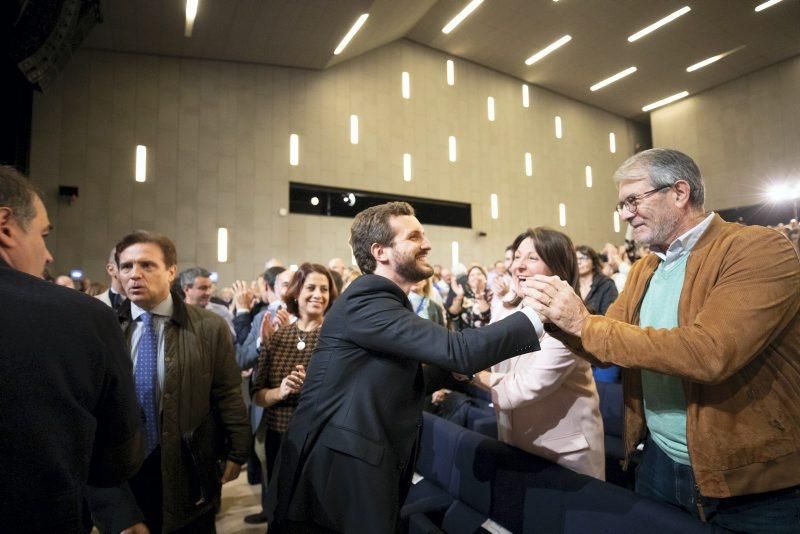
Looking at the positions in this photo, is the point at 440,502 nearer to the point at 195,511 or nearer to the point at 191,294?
the point at 195,511

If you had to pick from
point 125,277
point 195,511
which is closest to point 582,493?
point 195,511

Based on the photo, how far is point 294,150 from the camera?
33.9 ft

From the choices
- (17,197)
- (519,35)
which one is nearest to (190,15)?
(519,35)

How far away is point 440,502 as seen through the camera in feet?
7.32

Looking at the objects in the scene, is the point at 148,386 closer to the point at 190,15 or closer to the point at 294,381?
the point at 294,381

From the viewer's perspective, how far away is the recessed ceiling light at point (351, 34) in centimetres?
878

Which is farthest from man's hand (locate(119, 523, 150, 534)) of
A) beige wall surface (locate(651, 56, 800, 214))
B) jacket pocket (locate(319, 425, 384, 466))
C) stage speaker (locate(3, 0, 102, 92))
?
beige wall surface (locate(651, 56, 800, 214))

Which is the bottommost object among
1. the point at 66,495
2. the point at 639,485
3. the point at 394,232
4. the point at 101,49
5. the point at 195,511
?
the point at 195,511

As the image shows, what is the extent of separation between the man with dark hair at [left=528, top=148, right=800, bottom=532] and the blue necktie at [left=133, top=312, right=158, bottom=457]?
147cm

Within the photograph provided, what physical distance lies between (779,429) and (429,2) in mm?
10848

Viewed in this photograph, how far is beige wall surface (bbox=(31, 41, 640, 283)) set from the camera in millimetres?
8602

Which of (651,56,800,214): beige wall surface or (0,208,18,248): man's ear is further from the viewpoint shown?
(651,56,800,214): beige wall surface

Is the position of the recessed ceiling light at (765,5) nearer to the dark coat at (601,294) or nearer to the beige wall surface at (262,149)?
the beige wall surface at (262,149)

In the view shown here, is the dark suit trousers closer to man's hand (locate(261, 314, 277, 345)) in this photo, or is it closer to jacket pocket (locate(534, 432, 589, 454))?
man's hand (locate(261, 314, 277, 345))
